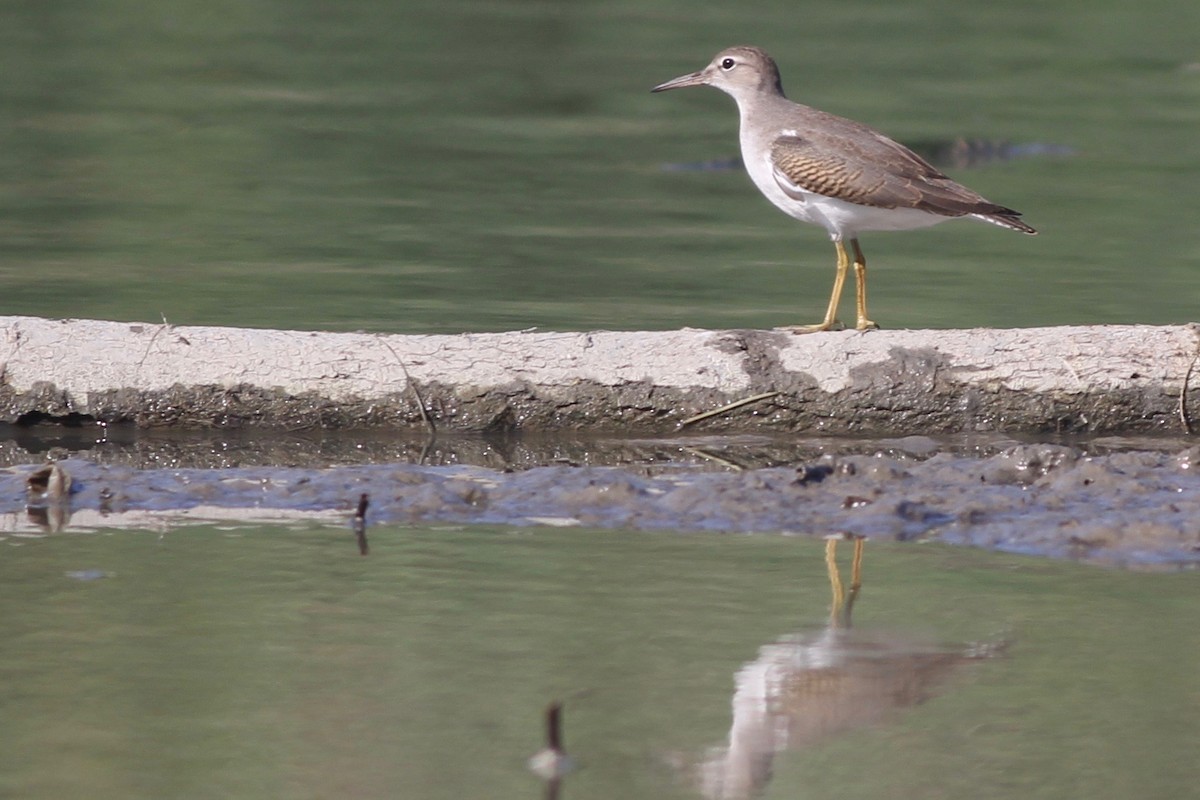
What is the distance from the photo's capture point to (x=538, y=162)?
1534cm

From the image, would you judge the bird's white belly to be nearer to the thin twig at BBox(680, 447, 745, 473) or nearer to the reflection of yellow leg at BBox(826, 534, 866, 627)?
the thin twig at BBox(680, 447, 745, 473)

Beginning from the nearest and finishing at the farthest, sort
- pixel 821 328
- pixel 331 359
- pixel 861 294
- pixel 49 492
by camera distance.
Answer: pixel 49 492, pixel 331 359, pixel 821 328, pixel 861 294

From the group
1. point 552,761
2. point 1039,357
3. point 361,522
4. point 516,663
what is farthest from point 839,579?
point 1039,357

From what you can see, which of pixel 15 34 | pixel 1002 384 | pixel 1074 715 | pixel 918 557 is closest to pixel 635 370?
pixel 1002 384

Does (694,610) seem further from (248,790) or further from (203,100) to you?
(203,100)

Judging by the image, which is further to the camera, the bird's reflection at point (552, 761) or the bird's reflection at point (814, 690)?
the bird's reflection at point (814, 690)

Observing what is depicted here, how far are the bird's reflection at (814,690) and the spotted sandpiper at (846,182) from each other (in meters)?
2.91

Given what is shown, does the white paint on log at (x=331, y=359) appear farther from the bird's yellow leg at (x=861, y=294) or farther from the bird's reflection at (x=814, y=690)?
the bird's reflection at (x=814, y=690)

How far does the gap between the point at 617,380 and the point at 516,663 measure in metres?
2.62

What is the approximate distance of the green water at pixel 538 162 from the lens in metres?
10.4

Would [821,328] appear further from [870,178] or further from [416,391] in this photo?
[416,391]

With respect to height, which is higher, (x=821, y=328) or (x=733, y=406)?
(x=821, y=328)

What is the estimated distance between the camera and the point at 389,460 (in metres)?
7.41

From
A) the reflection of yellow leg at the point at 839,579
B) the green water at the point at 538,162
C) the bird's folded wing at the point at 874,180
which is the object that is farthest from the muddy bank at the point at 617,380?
the green water at the point at 538,162
